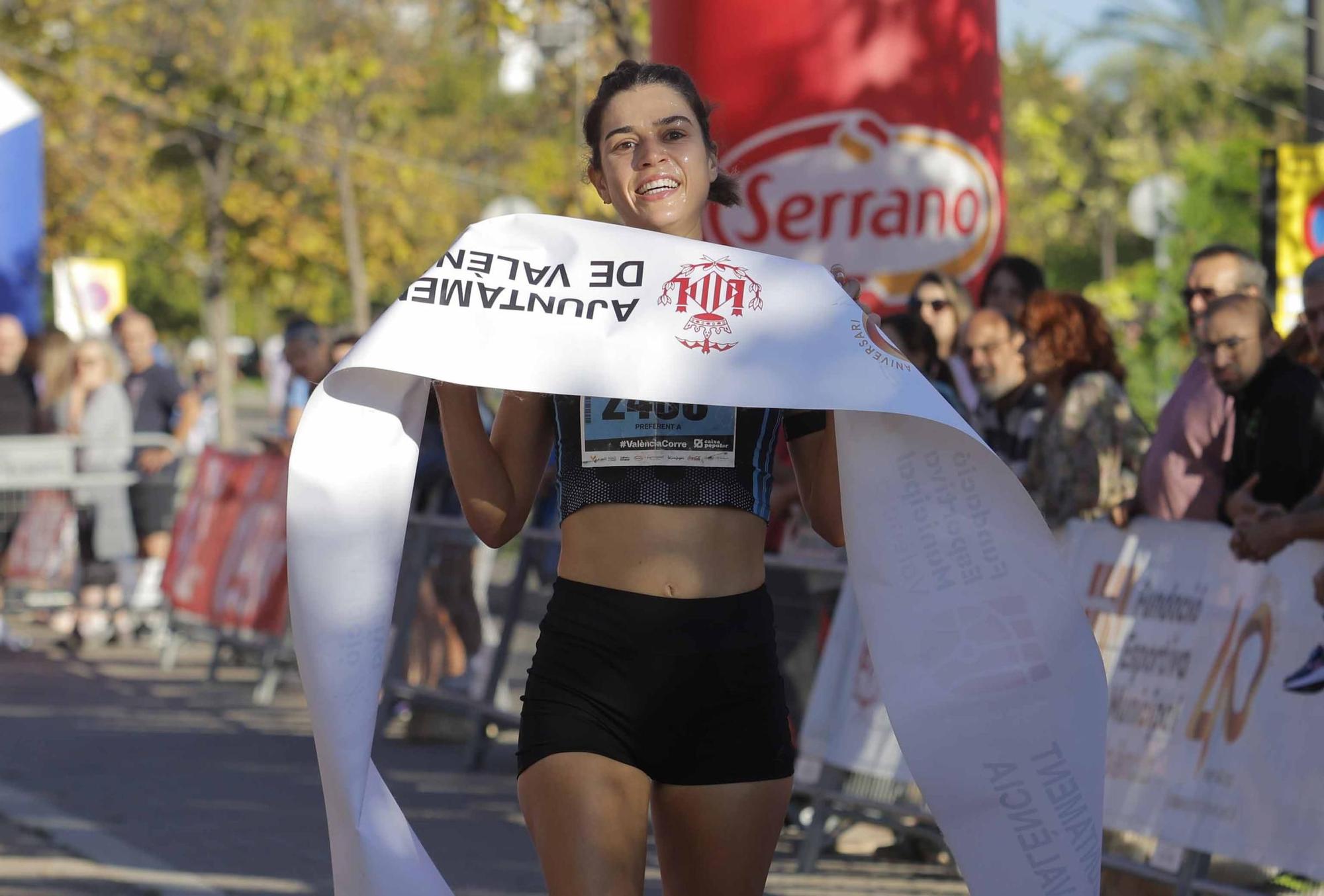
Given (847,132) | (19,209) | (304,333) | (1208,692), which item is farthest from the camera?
(19,209)

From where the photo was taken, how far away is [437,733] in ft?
33.8

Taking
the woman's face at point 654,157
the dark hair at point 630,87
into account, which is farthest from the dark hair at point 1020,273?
the woman's face at point 654,157

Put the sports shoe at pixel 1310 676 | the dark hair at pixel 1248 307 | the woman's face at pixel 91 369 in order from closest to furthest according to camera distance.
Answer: the sports shoe at pixel 1310 676, the dark hair at pixel 1248 307, the woman's face at pixel 91 369

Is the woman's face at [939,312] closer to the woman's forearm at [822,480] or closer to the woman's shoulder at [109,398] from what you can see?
the woman's forearm at [822,480]

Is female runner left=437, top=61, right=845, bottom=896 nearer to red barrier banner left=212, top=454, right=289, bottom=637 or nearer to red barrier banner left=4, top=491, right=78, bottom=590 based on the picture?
red barrier banner left=212, top=454, right=289, bottom=637

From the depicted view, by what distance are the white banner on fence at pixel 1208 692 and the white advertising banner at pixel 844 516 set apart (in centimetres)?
240

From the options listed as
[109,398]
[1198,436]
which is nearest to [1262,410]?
[1198,436]

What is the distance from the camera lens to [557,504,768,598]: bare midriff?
347 centimetres

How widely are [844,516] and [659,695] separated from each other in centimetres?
50

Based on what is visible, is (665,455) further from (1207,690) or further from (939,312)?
(939,312)

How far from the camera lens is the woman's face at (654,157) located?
367cm

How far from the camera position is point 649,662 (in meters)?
3.44

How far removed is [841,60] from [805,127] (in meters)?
0.34

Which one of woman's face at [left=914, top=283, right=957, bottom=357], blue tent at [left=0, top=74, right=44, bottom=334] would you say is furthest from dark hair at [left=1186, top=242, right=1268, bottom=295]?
blue tent at [left=0, top=74, right=44, bottom=334]
